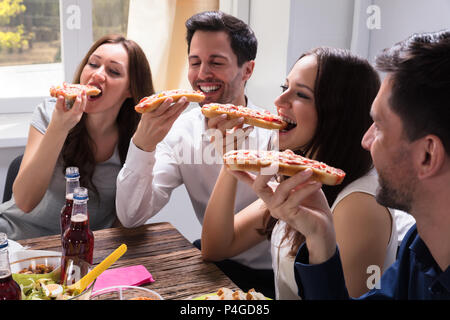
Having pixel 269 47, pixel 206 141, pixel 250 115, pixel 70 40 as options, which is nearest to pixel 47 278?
pixel 250 115

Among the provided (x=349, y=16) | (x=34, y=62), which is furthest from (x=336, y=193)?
(x=34, y=62)

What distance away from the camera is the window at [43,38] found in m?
3.19

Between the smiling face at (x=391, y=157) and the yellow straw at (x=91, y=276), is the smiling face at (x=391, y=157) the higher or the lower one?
the higher one

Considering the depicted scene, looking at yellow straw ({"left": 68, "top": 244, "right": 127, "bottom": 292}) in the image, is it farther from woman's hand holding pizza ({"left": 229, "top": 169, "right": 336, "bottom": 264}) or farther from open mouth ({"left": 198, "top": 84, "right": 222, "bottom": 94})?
open mouth ({"left": 198, "top": 84, "right": 222, "bottom": 94})

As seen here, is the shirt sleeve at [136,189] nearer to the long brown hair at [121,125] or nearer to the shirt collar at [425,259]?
the long brown hair at [121,125]

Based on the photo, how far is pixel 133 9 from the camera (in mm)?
3260

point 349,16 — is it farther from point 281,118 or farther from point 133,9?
point 281,118

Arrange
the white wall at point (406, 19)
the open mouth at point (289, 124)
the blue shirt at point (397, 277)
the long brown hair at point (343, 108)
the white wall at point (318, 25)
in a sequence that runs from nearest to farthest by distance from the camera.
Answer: the blue shirt at point (397, 277), the long brown hair at point (343, 108), the open mouth at point (289, 124), the white wall at point (406, 19), the white wall at point (318, 25)

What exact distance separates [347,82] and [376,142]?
447 mm

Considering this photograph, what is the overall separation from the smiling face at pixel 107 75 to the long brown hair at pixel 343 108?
102 centimetres

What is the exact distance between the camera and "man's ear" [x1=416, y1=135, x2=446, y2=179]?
3.27 feet

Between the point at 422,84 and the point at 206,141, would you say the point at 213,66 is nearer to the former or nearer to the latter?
the point at 206,141

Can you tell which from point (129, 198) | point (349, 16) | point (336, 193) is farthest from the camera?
point (349, 16)

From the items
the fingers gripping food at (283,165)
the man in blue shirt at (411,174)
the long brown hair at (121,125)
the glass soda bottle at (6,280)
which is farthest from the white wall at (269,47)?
the glass soda bottle at (6,280)
